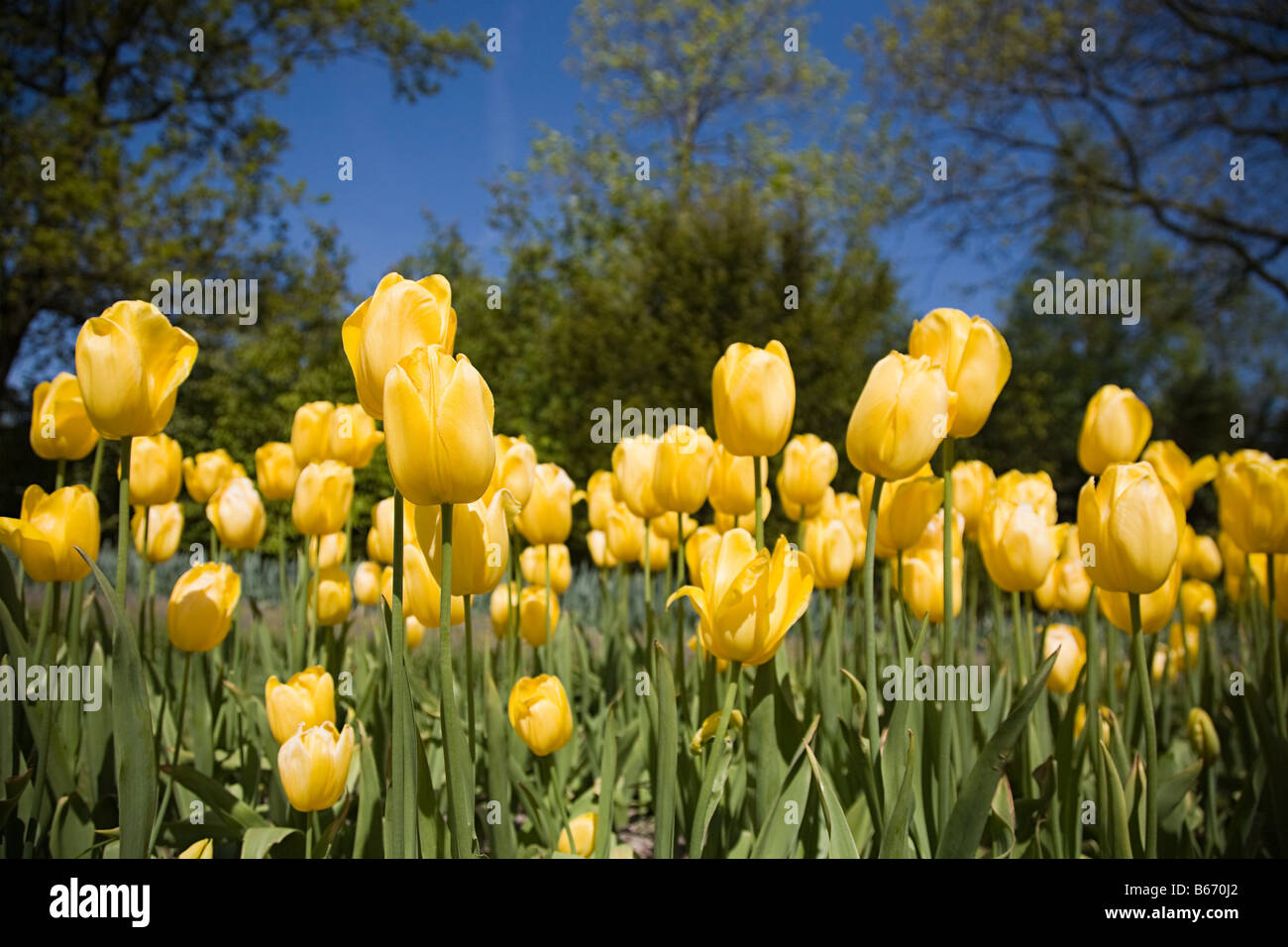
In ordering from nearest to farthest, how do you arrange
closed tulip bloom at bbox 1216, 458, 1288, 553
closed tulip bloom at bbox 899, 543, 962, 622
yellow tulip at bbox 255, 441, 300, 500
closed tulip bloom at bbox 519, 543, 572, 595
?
closed tulip bloom at bbox 1216, 458, 1288, 553
closed tulip bloom at bbox 899, 543, 962, 622
yellow tulip at bbox 255, 441, 300, 500
closed tulip bloom at bbox 519, 543, 572, 595

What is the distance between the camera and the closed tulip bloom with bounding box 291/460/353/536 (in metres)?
1.92

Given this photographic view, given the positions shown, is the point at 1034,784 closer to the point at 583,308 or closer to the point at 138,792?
the point at 138,792

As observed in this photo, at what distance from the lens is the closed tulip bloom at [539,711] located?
1.47 metres

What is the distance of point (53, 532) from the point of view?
1476mm

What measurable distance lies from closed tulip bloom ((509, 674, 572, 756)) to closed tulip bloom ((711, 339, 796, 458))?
19.3 inches

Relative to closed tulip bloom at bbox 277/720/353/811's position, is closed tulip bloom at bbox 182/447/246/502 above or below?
above

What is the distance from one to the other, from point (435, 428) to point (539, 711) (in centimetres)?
70

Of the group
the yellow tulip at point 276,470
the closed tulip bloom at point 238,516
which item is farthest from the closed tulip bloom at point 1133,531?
the yellow tulip at point 276,470

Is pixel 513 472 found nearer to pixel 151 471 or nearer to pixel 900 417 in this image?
pixel 900 417

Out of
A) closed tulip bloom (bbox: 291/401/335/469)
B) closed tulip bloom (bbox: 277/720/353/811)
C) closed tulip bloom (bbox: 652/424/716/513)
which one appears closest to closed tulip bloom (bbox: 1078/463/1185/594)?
closed tulip bloom (bbox: 652/424/716/513)

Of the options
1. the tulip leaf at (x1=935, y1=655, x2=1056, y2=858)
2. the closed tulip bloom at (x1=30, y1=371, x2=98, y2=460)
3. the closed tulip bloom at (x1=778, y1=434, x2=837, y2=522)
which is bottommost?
the tulip leaf at (x1=935, y1=655, x2=1056, y2=858)

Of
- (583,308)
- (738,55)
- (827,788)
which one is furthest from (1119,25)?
(827,788)

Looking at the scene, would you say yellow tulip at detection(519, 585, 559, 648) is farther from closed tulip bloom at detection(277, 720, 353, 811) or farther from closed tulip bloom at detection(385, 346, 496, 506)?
closed tulip bloom at detection(385, 346, 496, 506)
